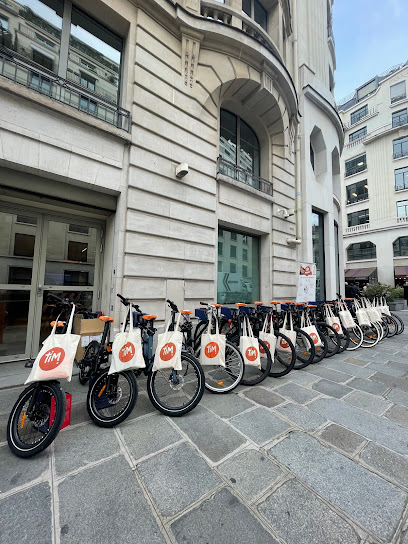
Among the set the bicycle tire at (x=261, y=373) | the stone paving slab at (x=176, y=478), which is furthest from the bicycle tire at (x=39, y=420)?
the bicycle tire at (x=261, y=373)

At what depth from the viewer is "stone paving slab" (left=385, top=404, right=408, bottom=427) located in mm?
2689

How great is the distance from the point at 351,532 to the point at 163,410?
189 centimetres

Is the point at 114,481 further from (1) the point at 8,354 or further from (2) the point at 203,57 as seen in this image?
(2) the point at 203,57

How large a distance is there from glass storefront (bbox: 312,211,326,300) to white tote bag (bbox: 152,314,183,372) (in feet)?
30.5

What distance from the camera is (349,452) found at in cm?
218

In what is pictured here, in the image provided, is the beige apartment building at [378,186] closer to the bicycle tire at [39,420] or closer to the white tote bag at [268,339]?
the white tote bag at [268,339]

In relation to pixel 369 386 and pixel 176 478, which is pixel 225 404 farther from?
pixel 369 386

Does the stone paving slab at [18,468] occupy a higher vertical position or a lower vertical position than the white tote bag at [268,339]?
lower

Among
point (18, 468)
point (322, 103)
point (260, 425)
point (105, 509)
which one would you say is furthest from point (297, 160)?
point (18, 468)

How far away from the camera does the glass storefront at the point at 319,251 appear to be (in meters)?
10.5

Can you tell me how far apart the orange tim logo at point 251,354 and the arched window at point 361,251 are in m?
31.4

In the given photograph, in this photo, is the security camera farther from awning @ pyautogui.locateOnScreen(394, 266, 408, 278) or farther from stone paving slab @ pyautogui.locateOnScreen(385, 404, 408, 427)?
awning @ pyautogui.locateOnScreen(394, 266, 408, 278)

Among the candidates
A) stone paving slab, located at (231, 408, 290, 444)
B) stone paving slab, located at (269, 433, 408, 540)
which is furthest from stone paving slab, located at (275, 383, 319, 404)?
stone paving slab, located at (269, 433, 408, 540)

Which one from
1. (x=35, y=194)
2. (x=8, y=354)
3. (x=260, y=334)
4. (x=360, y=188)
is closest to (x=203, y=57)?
(x=35, y=194)
